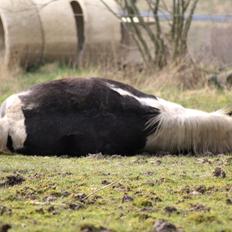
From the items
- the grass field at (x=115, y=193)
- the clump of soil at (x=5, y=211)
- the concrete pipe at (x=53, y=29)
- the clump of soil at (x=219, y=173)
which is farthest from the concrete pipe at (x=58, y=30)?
the clump of soil at (x=5, y=211)

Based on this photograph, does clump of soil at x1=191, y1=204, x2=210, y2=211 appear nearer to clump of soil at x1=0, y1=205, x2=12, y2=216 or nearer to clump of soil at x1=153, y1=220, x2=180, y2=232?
clump of soil at x1=153, y1=220, x2=180, y2=232

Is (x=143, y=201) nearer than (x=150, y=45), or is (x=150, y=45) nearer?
(x=143, y=201)

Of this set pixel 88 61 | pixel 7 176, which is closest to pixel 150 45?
pixel 88 61

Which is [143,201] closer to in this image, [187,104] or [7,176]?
[7,176]

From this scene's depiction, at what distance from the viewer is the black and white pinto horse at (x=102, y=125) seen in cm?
713

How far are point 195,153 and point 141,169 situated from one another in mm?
997

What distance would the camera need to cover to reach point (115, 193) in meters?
5.46

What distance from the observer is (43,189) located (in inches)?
219

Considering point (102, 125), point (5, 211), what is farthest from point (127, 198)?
A: point (102, 125)

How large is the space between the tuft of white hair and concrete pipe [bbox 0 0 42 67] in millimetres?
8018

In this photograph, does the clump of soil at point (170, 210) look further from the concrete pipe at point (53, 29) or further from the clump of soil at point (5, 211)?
the concrete pipe at point (53, 29)

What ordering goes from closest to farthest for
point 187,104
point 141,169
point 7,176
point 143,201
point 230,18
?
point 143,201 < point 7,176 < point 141,169 < point 187,104 < point 230,18

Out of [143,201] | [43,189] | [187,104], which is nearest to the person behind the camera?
[143,201]

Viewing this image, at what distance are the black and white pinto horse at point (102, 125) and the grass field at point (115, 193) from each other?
129 mm
